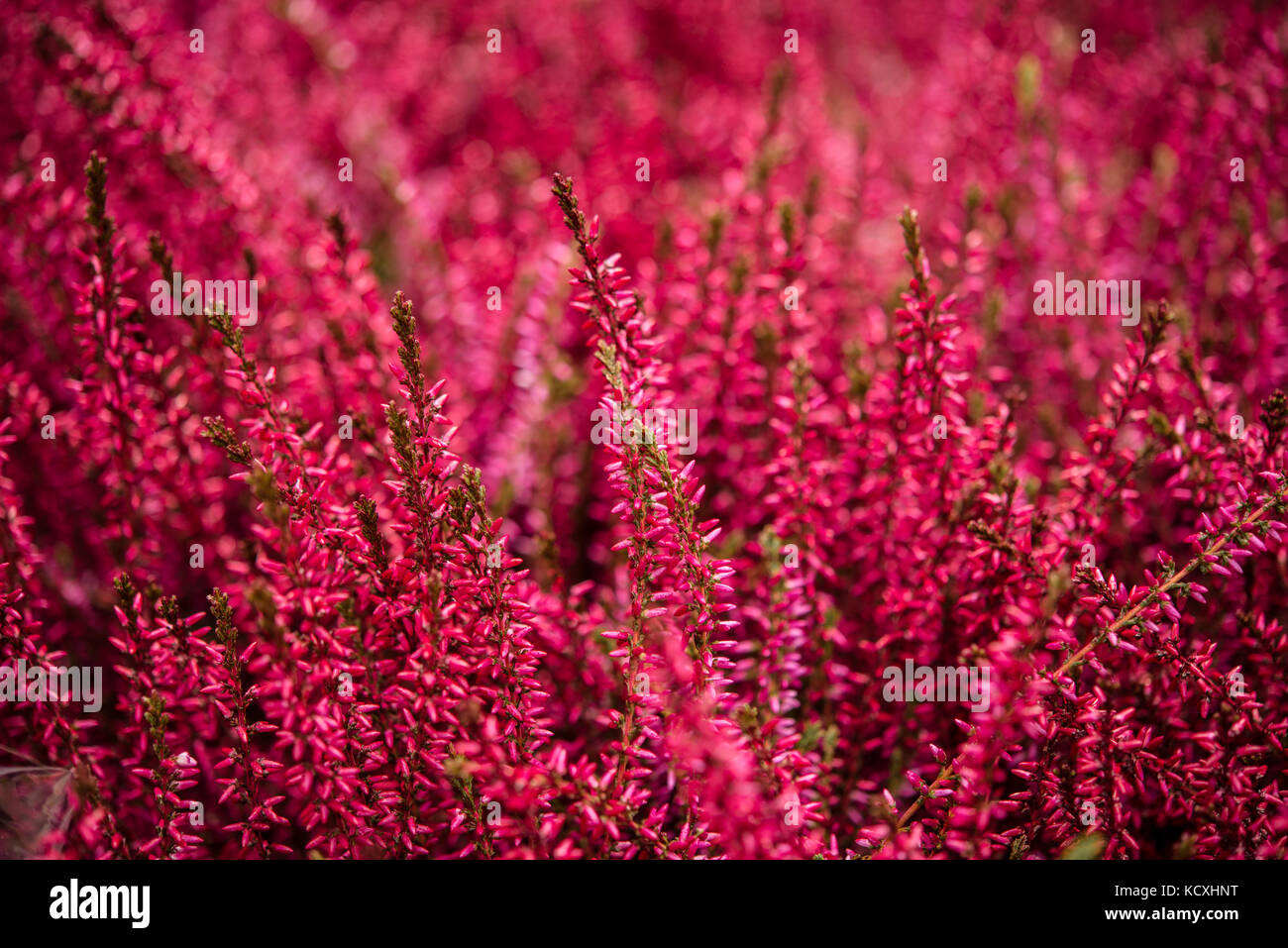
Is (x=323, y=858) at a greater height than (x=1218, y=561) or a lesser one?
lesser

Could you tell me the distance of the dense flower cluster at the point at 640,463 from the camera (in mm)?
1095

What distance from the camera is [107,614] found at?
5.45 feet

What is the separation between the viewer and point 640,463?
1.04 meters

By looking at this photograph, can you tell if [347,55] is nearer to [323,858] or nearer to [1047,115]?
[1047,115]

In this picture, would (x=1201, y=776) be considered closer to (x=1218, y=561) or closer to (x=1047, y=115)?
(x=1218, y=561)

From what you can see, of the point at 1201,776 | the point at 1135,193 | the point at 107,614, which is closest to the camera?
the point at 1201,776

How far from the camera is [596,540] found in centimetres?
191

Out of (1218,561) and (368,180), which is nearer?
(1218,561)

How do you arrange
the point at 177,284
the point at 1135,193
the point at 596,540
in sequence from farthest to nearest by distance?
the point at 1135,193, the point at 596,540, the point at 177,284

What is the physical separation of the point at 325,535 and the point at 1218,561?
136 cm

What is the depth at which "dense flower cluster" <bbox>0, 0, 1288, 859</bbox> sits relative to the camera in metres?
1.09

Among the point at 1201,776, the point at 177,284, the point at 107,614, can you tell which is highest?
the point at 177,284

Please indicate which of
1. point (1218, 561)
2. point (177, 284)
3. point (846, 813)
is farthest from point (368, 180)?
point (1218, 561)

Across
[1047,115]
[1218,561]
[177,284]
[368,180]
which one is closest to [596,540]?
[177,284]
